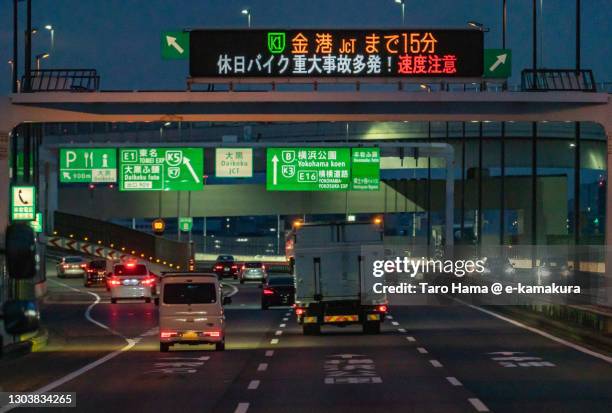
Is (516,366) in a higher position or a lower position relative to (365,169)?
lower

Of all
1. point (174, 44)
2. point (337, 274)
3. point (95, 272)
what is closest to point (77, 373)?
point (174, 44)

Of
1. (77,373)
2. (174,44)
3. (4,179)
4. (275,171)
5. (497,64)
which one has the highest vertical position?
(174,44)

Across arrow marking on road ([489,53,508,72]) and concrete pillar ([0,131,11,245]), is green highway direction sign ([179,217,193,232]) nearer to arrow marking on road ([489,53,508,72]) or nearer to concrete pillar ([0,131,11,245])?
concrete pillar ([0,131,11,245])

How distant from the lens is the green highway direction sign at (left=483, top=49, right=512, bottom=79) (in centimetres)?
3409

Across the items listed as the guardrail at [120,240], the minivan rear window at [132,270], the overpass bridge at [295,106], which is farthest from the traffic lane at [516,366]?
the guardrail at [120,240]

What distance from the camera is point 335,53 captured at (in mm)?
33156

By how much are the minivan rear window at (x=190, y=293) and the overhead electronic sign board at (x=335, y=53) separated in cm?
532

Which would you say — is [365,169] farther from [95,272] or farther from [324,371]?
[324,371]

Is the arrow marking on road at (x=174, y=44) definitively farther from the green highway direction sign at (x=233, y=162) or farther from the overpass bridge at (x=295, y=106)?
the green highway direction sign at (x=233, y=162)

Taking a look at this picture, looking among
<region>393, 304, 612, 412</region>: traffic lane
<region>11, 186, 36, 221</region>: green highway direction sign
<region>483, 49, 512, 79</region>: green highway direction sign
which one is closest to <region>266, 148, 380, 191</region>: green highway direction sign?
<region>393, 304, 612, 412</region>: traffic lane

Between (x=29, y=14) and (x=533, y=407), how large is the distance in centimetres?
3676

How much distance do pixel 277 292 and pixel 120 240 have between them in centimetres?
3755

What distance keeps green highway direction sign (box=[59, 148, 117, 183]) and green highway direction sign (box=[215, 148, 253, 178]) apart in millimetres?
4603

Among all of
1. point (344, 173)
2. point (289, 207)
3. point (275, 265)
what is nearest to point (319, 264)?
point (344, 173)
